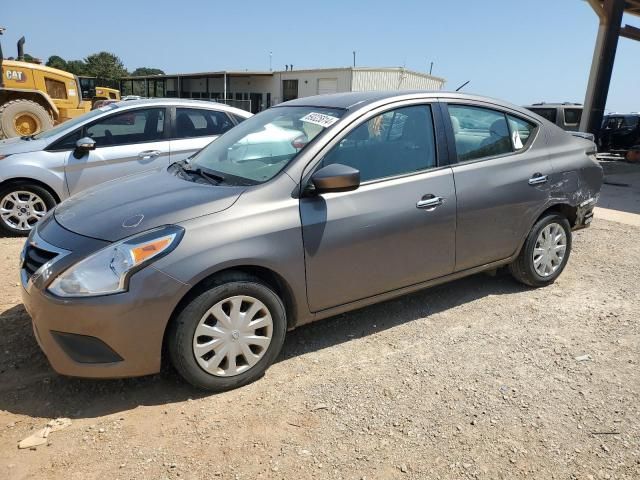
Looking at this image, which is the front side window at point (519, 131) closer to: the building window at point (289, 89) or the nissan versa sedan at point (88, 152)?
the nissan versa sedan at point (88, 152)

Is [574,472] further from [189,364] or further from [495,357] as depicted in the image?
[189,364]

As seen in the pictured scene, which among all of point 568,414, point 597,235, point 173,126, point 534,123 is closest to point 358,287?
point 568,414

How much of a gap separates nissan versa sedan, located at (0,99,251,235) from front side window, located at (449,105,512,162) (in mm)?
3420

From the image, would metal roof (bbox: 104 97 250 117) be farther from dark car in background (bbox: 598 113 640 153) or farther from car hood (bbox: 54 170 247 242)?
dark car in background (bbox: 598 113 640 153)

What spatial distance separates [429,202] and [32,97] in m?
13.8

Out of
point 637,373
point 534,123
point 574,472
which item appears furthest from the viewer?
point 534,123

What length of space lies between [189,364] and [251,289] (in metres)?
0.52

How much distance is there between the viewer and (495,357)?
3.29 meters

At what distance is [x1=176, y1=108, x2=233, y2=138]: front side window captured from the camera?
628 centimetres

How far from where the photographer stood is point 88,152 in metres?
5.82

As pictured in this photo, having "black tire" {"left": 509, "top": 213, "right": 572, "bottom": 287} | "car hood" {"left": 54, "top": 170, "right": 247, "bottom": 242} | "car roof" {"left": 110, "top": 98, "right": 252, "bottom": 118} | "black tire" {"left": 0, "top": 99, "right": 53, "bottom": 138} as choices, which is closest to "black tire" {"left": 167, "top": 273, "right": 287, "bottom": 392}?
"car hood" {"left": 54, "top": 170, "right": 247, "bottom": 242}

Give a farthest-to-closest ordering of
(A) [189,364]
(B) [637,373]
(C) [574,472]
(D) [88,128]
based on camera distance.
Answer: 1. (D) [88,128]
2. (B) [637,373]
3. (A) [189,364]
4. (C) [574,472]

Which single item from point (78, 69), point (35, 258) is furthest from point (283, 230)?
point (78, 69)

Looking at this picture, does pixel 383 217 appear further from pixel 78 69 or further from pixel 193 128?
pixel 78 69
